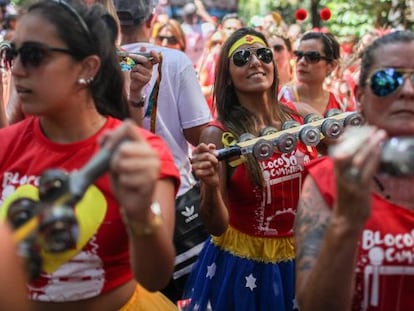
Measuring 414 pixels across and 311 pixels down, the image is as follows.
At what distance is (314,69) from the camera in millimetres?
6484

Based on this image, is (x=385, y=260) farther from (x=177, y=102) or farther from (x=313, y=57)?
(x=313, y=57)

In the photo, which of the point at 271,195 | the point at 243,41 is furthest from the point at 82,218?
the point at 243,41

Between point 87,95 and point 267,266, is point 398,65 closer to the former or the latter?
point 87,95

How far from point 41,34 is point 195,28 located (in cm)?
1082

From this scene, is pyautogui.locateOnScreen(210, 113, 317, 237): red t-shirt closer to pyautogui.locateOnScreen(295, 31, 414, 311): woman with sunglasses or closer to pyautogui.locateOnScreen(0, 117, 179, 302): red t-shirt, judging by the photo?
pyautogui.locateOnScreen(0, 117, 179, 302): red t-shirt

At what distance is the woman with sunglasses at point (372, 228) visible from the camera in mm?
2113

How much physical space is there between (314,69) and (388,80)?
4.17 m

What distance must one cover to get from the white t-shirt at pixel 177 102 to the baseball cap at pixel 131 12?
15 centimetres

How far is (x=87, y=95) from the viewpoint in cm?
279

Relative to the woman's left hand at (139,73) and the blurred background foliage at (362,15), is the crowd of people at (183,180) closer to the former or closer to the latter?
the woman's left hand at (139,73)

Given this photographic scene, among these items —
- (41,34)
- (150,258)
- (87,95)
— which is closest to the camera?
(150,258)

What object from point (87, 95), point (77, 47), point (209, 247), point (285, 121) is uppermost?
point (77, 47)

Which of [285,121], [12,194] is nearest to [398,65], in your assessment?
[12,194]

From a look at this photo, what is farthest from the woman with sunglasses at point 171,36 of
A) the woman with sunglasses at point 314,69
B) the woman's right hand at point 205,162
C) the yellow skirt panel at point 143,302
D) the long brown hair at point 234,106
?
the yellow skirt panel at point 143,302
